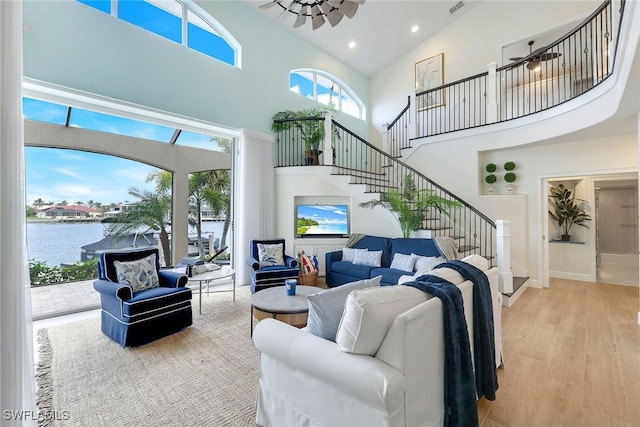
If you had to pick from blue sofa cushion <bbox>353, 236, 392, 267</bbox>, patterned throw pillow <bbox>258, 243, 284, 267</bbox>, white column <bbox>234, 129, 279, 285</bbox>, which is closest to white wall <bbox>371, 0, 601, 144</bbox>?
white column <bbox>234, 129, 279, 285</bbox>

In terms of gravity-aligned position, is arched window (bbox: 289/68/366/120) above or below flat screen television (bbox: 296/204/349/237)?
above

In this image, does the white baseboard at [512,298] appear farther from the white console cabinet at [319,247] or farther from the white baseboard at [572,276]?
the white console cabinet at [319,247]

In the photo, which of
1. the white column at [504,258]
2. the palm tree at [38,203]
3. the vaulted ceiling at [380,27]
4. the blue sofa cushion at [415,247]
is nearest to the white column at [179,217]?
the palm tree at [38,203]

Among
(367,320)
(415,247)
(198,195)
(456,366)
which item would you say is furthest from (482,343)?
(198,195)

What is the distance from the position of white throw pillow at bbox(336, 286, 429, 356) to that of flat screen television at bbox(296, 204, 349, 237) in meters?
4.48

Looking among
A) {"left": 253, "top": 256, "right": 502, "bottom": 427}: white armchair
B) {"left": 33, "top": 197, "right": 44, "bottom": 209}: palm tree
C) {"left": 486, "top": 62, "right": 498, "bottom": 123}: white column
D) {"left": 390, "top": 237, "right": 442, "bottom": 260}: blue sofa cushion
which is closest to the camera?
{"left": 253, "top": 256, "right": 502, "bottom": 427}: white armchair

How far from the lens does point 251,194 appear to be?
5520 mm

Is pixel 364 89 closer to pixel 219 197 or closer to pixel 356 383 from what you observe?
pixel 219 197

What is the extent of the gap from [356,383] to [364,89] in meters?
8.64

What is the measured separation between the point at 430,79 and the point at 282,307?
7.14 m

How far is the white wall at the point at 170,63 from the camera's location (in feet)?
11.4

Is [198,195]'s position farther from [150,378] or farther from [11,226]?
[11,226]

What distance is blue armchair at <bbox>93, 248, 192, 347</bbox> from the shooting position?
115 inches

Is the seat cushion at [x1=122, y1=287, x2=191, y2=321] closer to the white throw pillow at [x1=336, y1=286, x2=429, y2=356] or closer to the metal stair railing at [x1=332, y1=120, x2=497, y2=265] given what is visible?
the white throw pillow at [x1=336, y1=286, x2=429, y2=356]
